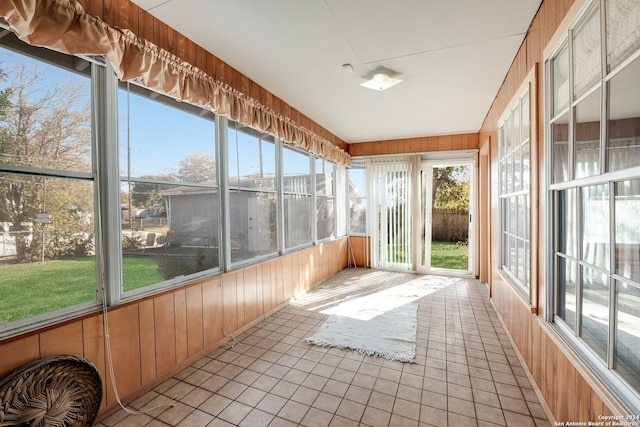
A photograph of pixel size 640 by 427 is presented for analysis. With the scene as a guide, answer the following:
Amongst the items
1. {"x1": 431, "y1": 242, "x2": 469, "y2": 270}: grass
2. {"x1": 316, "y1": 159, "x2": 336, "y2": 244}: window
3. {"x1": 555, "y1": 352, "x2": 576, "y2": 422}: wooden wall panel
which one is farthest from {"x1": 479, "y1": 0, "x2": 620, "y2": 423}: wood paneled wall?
{"x1": 431, "y1": 242, "x2": 469, "y2": 270}: grass

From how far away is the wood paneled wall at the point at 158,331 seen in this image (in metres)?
1.39

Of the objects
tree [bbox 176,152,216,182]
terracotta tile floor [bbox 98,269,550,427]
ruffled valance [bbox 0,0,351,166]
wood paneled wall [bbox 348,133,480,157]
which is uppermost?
wood paneled wall [bbox 348,133,480,157]

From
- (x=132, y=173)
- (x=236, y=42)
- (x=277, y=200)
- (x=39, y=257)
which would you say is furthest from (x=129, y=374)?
(x=236, y=42)

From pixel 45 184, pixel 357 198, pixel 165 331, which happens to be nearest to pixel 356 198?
pixel 357 198

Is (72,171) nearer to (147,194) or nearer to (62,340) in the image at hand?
(147,194)

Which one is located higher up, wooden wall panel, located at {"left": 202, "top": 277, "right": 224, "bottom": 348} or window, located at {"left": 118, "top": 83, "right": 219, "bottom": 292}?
window, located at {"left": 118, "top": 83, "right": 219, "bottom": 292}

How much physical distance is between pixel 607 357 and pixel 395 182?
4198 mm

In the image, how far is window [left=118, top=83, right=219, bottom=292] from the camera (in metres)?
1.79

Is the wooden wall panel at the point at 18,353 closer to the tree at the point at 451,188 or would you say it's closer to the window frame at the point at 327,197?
the window frame at the point at 327,197

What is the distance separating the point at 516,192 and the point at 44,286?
128 inches

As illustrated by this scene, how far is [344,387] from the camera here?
188cm

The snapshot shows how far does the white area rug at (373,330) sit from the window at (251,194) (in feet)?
3.60

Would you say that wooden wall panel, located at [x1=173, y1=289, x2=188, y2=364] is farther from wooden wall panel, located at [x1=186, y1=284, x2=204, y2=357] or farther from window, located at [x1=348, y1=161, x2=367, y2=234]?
window, located at [x1=348, y1=161, x2=367, y2=234]

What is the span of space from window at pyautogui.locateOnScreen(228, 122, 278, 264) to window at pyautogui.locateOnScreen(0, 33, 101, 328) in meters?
1.15
